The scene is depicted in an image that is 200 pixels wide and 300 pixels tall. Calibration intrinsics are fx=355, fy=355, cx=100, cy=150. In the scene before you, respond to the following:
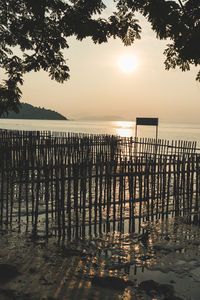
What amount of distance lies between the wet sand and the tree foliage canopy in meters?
8.48

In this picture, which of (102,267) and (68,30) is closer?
(102,267)

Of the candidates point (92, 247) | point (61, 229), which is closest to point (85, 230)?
point (61, 229)

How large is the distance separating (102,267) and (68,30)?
11317 millimetres

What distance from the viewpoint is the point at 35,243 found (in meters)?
7.18

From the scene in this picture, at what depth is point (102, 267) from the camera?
20.0 feet

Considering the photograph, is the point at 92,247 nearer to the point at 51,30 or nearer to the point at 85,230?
the point at 85,230

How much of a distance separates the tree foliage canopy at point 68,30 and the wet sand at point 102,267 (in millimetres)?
8484

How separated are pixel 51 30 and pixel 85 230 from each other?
10.3m

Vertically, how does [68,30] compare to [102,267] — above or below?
above

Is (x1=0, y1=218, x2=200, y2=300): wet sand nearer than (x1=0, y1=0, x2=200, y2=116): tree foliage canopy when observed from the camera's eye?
Yes

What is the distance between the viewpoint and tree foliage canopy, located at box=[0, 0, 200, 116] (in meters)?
13.3

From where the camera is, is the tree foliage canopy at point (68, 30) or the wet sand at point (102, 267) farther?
the tree foliage canopy at point (68, 30)

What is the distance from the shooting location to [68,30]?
14.9 meters

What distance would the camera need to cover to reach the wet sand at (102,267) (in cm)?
524
